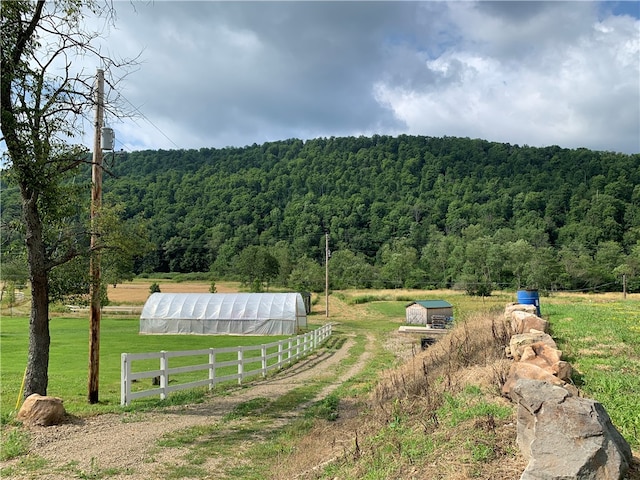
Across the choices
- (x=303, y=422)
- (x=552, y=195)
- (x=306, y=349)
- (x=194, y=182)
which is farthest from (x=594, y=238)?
(x=303, y=422)

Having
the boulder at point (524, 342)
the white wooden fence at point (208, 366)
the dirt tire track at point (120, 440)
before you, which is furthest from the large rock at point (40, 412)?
the boulder at point (524, 342)

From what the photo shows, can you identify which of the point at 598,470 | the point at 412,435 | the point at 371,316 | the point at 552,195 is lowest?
the point at 371,316

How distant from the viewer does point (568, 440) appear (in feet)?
12.9

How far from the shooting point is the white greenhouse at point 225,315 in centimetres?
3559

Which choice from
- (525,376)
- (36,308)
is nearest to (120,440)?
(36,308)

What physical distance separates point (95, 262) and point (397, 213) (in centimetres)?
10806

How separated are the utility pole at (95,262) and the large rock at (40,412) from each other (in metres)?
2.89

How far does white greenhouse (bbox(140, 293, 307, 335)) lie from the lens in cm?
3559

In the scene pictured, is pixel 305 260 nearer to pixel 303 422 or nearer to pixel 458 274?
pixel 458 274

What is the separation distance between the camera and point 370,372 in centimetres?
1694

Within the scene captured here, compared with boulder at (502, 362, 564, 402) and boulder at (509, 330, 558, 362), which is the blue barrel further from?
boulder at (502, 362, 564, 402)

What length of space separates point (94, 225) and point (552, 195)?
356 ft

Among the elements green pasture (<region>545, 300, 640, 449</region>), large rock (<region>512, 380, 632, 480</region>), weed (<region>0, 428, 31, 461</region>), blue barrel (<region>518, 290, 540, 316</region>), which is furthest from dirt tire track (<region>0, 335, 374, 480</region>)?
blue barrel (<region>518, 290, 540, 316</region>)

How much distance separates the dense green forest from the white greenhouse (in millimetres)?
25095
